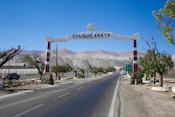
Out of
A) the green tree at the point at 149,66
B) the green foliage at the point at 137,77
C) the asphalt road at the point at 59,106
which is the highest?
the green tree at the point at 149,66

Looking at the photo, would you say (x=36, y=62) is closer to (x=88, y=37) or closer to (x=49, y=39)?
(x=49, y=39)

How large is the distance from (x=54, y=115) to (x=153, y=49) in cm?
1595

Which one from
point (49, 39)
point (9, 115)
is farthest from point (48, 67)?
point (9, 115)

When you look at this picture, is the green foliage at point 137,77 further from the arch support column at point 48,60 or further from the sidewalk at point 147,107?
the arch support column at point 48,60

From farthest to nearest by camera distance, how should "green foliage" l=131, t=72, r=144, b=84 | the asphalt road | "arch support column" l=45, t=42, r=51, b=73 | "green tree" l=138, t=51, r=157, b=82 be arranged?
1. "green tree" l=138, t=51, r=157, b=82
2. "arch support column" l=45, t=42, r=51, b=73
3. "green foliage" l=131, t=72, r=144, b=84
4. the asphalt road

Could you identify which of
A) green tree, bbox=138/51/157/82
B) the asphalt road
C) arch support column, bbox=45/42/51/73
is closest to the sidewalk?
the asphalt road

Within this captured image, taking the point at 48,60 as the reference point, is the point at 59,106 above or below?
below

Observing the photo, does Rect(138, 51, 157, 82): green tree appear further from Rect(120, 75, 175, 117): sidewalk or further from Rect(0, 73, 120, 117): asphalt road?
Rect(0, 73, 120, 117): asphalt road

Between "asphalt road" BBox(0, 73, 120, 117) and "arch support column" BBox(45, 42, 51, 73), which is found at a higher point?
"arch support column" BBox(45, 42, 51, 73)

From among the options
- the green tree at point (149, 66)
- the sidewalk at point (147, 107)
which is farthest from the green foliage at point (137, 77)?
the sidewalk at point (147, 107)

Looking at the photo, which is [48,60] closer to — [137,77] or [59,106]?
[137,77]

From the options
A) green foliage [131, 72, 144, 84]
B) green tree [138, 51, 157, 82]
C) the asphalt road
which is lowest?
the asphalt road

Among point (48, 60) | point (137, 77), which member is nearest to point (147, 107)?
point (137, 77)

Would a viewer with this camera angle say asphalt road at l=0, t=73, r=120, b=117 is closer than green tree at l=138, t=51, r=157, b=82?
Yes
